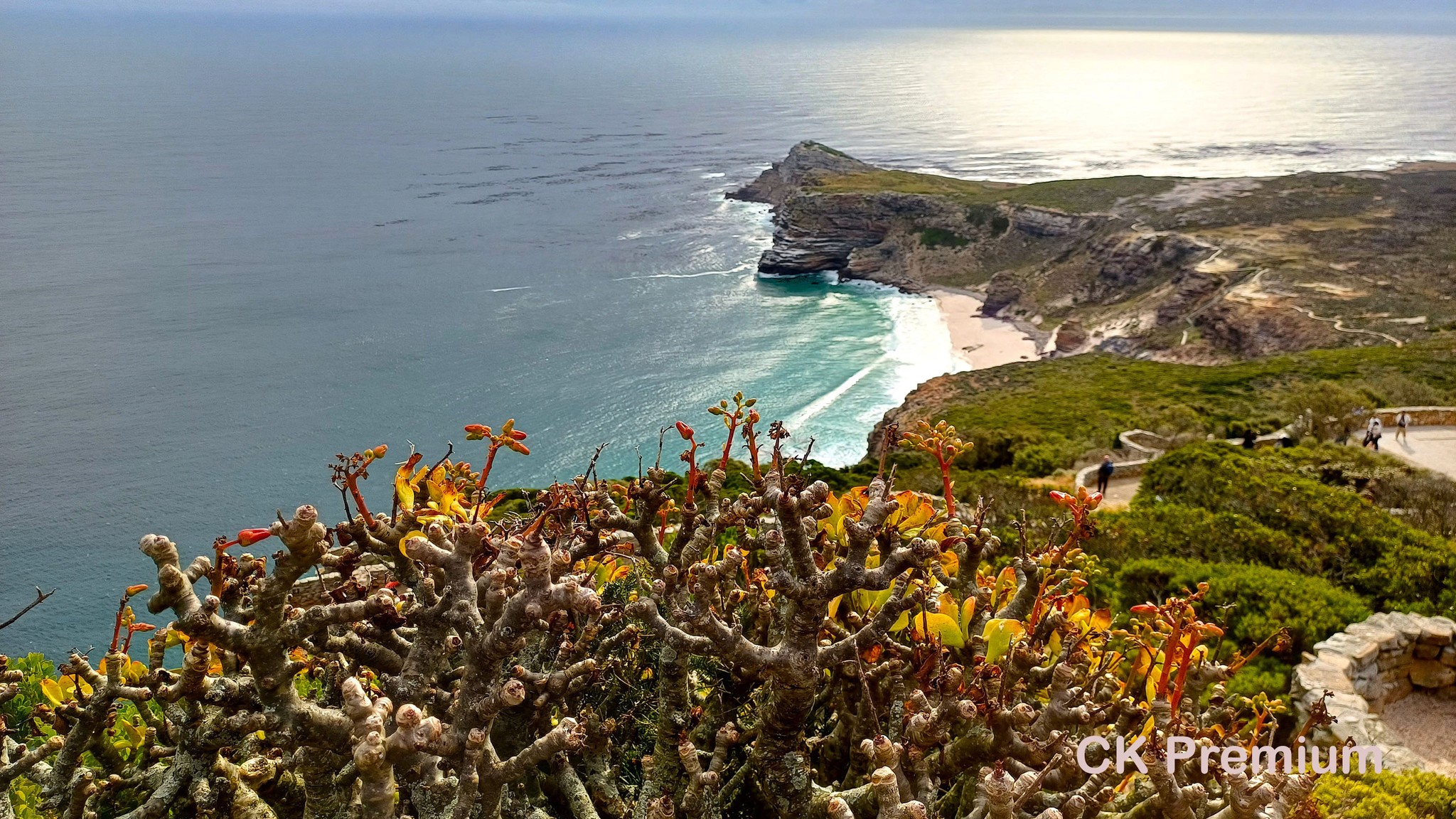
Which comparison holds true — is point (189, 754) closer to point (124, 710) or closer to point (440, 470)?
point (440, 470)

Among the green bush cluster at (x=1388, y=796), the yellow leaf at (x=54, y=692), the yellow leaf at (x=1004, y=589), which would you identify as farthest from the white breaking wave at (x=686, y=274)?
the yellow leaf at (x=1004, y=589)

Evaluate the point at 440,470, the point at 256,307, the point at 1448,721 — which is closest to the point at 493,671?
the point at 440,470

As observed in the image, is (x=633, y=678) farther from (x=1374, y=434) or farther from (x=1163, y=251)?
(x=1163, y=251)

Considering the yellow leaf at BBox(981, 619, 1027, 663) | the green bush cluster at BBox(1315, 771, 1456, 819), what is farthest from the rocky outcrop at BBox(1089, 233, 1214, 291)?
the yellow leaf at BBox(981, 619, 1027, 663)

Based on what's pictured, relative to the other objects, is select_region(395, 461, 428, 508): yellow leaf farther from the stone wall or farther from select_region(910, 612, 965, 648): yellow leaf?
the stone wall

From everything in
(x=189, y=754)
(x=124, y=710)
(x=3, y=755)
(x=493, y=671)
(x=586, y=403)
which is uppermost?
(x=493, y=671)

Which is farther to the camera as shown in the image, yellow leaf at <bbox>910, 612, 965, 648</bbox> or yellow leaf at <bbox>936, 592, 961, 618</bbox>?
yellow leaf at <bbox>936, 592, 961, 618</bbox>
